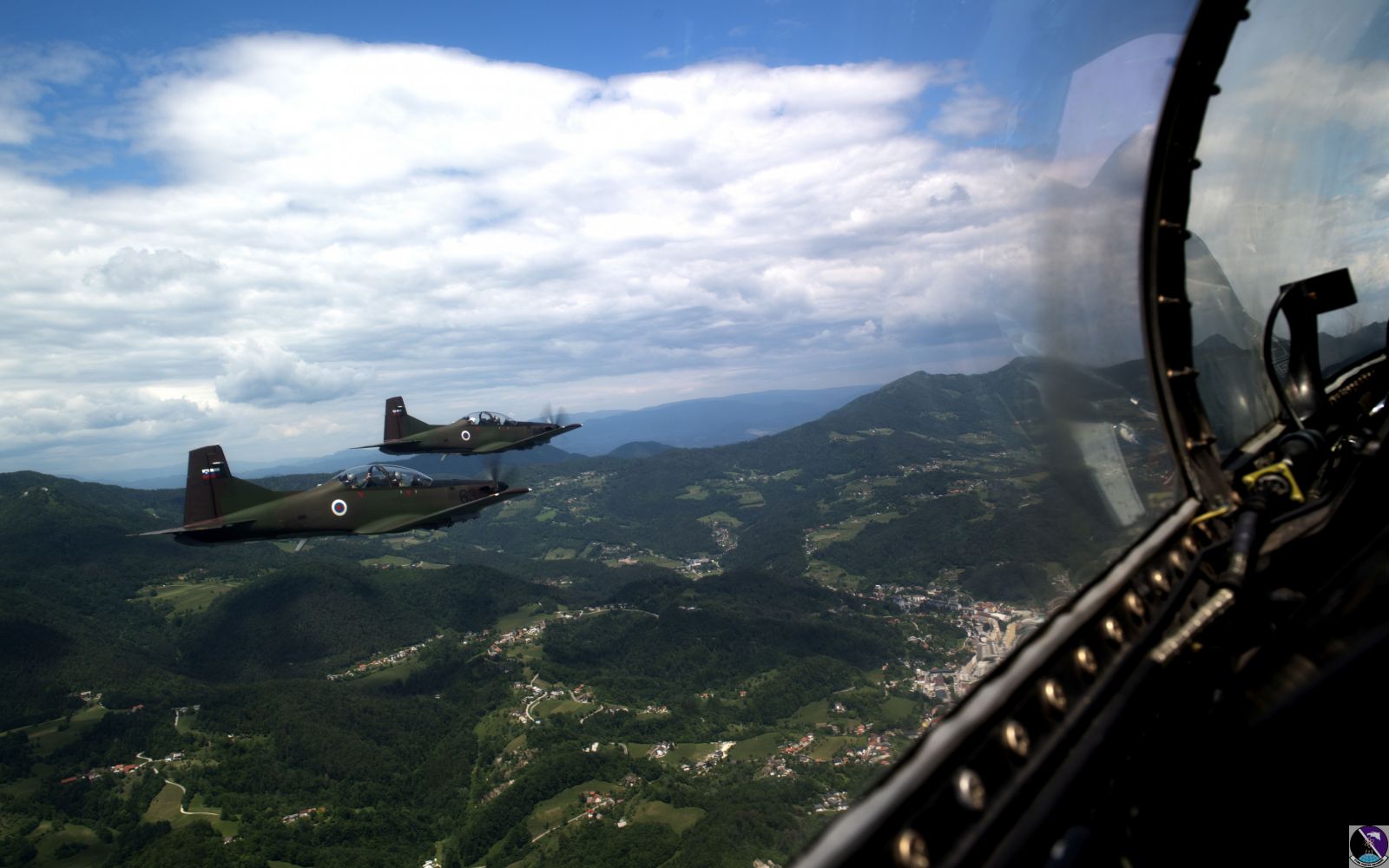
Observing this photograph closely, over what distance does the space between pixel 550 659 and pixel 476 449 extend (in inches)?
2342

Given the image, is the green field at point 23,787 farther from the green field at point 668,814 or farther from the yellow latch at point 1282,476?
the yellow latch at point 1282,476

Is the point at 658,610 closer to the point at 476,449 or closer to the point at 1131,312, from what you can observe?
the point at 476,449

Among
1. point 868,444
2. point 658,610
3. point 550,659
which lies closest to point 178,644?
point 550,659

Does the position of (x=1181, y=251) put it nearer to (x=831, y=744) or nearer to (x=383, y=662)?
(x=831, y=744)

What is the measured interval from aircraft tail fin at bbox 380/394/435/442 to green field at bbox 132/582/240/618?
297 feet

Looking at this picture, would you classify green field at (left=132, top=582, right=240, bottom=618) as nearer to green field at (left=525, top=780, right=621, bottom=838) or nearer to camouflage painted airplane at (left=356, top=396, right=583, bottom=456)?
green field at (left=525, top=780, right=621, bottom=838)

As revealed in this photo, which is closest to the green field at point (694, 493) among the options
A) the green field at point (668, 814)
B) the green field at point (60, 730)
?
the green field at point (60, 730)

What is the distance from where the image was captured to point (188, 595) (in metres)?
102

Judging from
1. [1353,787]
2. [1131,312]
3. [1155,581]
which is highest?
[1131,312]

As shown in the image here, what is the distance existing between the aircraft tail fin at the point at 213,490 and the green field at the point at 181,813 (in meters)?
44.4

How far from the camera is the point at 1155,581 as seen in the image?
2.06 metres

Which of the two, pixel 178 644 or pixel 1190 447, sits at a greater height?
pixel 1190 447

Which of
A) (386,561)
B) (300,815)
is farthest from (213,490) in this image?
(386,561)

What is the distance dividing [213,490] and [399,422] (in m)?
12.9
